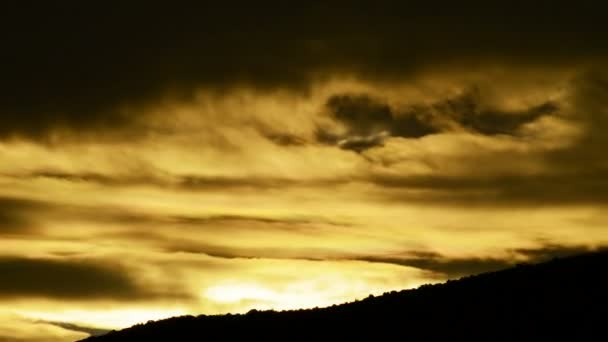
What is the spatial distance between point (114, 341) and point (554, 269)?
2466 centimetres

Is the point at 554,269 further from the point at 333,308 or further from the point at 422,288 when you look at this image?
the point at 333,308

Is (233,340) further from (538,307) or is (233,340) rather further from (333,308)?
(538,307)

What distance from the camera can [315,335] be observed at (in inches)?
2012

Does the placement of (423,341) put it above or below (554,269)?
below

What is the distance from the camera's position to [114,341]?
57094 millimetres

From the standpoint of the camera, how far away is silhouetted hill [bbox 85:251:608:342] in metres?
44.1

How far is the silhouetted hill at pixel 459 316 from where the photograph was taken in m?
44.1

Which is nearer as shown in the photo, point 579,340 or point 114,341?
point 579,340

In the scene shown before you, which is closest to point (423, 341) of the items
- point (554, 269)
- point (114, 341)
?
point (554, 269)

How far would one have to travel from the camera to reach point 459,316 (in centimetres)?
4875

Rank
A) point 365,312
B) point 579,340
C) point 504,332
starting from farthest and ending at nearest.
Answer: point 365,312, point 504,332, point 579,340

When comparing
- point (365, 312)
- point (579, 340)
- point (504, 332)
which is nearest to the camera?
point (579, 340)

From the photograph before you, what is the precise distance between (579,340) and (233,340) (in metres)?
19.0

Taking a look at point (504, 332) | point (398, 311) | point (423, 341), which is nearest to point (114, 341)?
point (398, 311)
